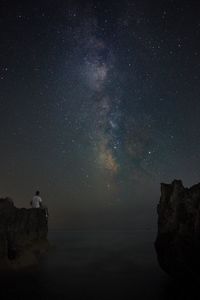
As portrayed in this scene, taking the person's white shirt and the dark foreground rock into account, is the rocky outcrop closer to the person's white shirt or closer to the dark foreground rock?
the person's white shirt

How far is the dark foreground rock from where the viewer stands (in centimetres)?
4671

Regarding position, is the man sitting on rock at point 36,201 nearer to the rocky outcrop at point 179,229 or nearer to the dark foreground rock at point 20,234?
the dark foreground rock at point 20,234

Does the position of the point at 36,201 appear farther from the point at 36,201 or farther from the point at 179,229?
the point at 179,229

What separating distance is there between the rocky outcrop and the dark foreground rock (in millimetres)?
21433

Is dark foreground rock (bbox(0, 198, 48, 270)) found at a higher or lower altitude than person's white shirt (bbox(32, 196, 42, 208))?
lower

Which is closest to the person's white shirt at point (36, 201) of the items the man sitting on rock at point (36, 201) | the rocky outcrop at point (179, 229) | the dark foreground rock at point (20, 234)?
the man sitting on rock at point (36, 201)

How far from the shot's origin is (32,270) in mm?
49406

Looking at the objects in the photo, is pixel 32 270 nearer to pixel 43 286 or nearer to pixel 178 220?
pixel 43 286

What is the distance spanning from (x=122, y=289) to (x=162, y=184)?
51.2 feet

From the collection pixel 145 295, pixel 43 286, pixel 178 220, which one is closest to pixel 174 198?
pixel 178 220

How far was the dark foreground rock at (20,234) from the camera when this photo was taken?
46.7 meters

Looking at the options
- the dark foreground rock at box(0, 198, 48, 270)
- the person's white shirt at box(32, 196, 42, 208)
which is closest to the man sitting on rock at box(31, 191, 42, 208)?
the person's white shirt at box(32, 196, 42, 208)

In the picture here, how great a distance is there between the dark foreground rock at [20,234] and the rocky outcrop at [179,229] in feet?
70.3

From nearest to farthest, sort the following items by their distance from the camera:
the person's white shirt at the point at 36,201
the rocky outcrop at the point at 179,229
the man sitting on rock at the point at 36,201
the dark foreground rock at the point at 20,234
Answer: the rocky outcrop at the point at 179,229 → the dark foreground rock at the point at 20,234 → the man sitting on rock at the point at 36,201 → the person's white shirt at the point at 36,201
